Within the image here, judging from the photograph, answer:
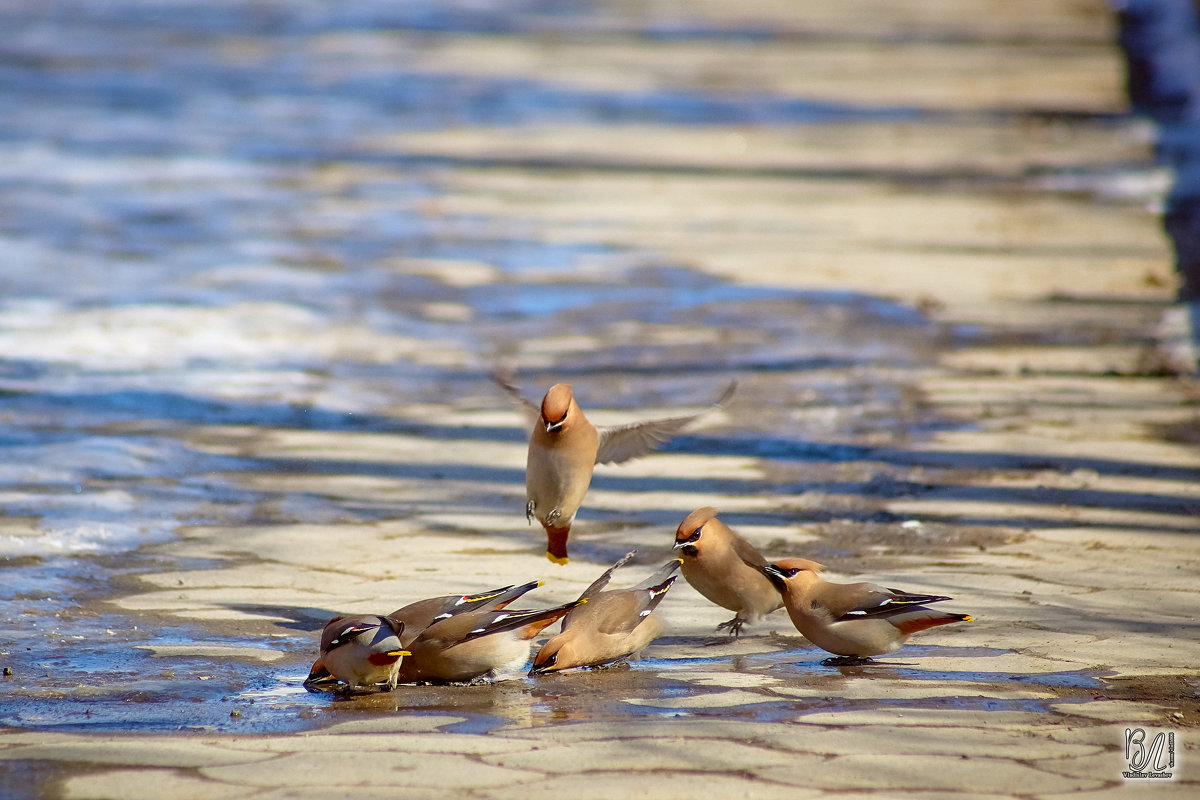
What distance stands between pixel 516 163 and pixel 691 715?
37.4ft

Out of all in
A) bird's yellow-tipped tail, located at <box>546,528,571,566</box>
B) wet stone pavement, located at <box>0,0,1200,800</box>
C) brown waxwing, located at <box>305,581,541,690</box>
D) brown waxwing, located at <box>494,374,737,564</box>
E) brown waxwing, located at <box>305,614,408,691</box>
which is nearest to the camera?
wet stone pavement, located at <box>0,0,1200,800</box>

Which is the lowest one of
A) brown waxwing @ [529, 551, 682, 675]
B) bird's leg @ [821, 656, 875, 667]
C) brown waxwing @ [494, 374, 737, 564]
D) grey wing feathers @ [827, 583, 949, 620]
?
bird's leg @ [821, 656, 875, 667]

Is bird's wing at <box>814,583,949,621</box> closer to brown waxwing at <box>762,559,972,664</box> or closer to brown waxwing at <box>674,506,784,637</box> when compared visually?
brown waxwing at <box>762,559,972,664</box>

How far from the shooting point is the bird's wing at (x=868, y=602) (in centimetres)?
408

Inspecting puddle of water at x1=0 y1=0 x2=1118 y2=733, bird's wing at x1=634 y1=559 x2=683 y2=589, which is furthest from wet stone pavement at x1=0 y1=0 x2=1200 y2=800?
bird's wing at x1=634 y1=559 x2=683 y2=589

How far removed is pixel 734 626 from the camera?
4.55 meters

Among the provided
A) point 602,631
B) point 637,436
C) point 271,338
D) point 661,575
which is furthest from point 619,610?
point 271,338

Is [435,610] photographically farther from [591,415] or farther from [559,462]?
[591,415]

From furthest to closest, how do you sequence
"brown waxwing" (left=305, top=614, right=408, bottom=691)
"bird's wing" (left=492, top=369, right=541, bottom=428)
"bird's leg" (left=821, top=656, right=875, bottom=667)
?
"bird's wing" (left=492, top=369, right=541, bottom=428)
"bird's leg" (left=821, top=656, right=875, bottom=667)
"brown waxwing" (left=305, top=614, right=408, bottom=691)

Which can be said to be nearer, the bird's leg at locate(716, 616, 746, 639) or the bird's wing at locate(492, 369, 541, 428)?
the bird's leg at locate(716, 616, 746, 639)

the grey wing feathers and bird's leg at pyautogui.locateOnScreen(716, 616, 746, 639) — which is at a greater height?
the grey wing feathers

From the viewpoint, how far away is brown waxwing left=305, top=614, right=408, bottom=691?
12.5ft

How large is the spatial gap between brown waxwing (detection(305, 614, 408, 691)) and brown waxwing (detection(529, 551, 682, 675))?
456 mm

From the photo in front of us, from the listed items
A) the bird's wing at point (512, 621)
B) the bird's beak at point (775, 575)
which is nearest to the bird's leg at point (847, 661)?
the bird's beak at point (775, 575)
